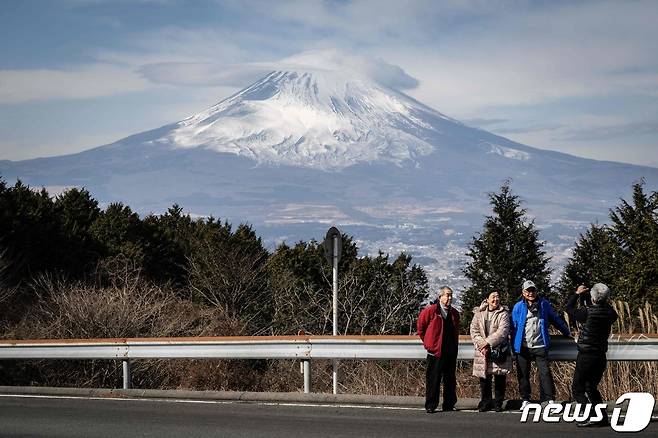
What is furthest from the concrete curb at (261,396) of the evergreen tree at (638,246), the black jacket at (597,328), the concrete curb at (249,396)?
the evergreen tree at (638,246)

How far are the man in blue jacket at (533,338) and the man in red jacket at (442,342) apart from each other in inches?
30.1

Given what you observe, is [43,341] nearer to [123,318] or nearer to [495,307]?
[123,318]

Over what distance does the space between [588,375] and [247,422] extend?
3.79 metres

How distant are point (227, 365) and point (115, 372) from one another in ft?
6.49

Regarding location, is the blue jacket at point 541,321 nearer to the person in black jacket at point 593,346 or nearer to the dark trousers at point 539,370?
the dark trousers at point 539,370

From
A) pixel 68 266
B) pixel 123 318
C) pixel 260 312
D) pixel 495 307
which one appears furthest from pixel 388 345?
pixel 68 266

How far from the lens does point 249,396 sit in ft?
43.7

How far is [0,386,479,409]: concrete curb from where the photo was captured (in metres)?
12.4

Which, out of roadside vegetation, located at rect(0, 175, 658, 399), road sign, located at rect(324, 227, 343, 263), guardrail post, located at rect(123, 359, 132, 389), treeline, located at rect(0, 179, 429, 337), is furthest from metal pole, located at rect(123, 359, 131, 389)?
treeline, located at rect(0, 179, 429, 337)

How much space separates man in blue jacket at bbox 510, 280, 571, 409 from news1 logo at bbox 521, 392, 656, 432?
25 cm

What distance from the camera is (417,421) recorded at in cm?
1107

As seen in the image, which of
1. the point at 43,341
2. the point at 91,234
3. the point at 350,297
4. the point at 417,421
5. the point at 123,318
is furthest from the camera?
the point at 91,234

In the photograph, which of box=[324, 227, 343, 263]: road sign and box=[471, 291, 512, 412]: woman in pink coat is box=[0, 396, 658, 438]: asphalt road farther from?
box=[324, 227, 343, 263]: road sign

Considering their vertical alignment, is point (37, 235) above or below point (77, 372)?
above
